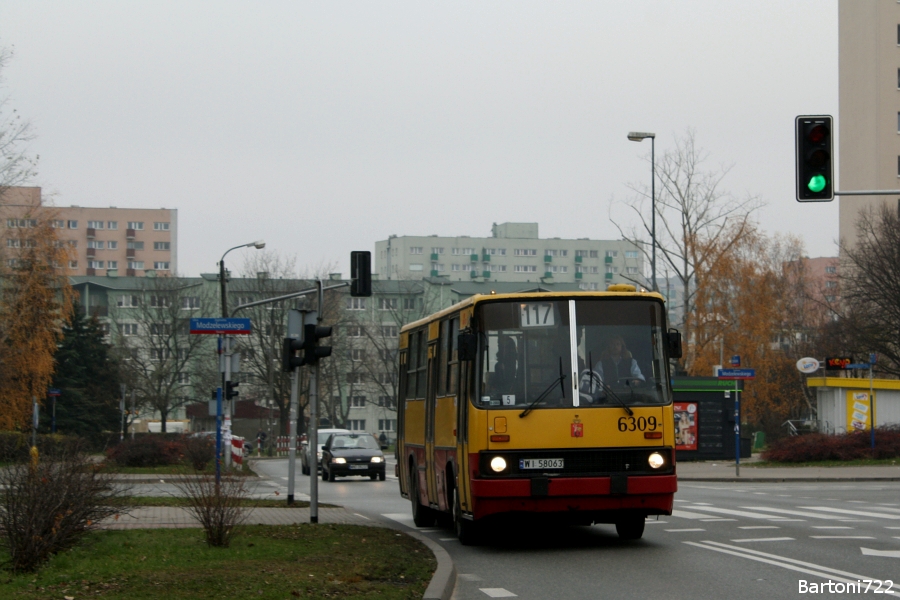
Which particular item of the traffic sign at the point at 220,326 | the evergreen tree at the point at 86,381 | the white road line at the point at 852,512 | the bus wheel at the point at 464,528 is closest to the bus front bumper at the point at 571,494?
the bus wheel at the point at 464,528

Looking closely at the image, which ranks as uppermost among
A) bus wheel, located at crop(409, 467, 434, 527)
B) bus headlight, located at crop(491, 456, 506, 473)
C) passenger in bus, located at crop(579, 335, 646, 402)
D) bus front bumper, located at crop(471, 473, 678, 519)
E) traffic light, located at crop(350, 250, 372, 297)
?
traffic light, located at crop(350, 250, 372, 297)

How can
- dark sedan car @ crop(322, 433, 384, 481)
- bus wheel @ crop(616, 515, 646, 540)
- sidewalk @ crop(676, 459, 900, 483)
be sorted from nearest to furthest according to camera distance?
1. bus wheel @ crop(616, 515, 646, 540)
2. sidewalk @ crop(676, 459, 900, 483)
3. dark sedan car @ crop(322, 433, 384, 481)

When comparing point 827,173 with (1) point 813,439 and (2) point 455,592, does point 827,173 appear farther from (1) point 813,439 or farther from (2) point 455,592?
(1) point 813,439

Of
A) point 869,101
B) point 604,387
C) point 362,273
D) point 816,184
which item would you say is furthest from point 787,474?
point 869,101

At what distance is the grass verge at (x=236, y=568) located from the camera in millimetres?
9711

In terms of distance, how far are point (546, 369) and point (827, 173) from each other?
5.22m

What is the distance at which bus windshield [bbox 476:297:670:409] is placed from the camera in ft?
45.4

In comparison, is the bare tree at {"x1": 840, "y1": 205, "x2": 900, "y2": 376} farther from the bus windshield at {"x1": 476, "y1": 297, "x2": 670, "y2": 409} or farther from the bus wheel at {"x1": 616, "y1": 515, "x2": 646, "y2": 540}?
the bus windshield at {"x1": 476, "y1": 297, "x2": 670, "y2": 409}

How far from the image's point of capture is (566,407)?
541 inches

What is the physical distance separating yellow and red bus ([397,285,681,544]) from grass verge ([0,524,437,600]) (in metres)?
1.35

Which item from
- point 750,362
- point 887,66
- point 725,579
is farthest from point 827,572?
point 887,66

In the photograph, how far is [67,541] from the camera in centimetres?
1171

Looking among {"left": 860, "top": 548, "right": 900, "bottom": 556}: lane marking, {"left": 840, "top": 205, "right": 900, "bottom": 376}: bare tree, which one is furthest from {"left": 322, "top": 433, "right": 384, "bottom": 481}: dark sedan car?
{"left": 840, "top": 205, "right": 900, "bottom": 376}: bare tree

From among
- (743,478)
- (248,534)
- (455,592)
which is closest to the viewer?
(455,592)
